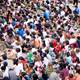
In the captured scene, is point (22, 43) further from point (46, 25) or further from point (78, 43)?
point (46, 25)

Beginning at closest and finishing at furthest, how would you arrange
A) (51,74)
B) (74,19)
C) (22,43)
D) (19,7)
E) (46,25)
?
(51,74)
(22,43)
(46,25)
(74,19)
(19,7)

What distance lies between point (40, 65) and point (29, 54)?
1.15 m

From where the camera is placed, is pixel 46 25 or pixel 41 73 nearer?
pixel 41 73

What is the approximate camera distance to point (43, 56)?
1688cm

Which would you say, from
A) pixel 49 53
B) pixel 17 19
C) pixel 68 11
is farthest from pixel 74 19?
pixel 49 53

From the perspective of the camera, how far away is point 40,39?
19.4 meters

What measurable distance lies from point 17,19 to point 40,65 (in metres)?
7.84

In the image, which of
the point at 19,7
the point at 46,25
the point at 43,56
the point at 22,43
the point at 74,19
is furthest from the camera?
the point at 19,7

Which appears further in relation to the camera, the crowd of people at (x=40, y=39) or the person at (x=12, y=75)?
the crowd of people at (x=40, y=39)

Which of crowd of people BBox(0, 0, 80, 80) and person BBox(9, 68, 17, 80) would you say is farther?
crowd of people BBox(0, 0, 80, 80)

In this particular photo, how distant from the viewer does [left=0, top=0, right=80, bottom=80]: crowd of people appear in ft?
50.9

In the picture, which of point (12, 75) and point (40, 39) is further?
point (40, 39)

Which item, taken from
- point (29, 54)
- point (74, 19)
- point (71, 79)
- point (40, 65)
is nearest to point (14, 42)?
point (29, 54)

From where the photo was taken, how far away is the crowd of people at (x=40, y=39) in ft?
50.9
